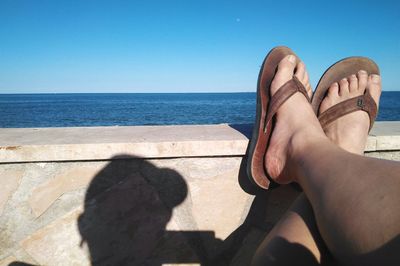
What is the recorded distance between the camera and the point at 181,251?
1109 millimetres

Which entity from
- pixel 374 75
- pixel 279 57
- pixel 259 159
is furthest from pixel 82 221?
pixel 374 75

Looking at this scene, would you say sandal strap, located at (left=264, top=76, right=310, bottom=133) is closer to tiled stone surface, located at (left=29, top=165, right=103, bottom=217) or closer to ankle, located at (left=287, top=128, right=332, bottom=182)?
ankle, located at (left=287, top=128, right=332, bottom=182)

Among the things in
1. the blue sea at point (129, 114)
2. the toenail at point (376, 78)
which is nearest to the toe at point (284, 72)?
the toenail at point (376, 78)

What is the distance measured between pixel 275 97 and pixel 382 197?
82cm

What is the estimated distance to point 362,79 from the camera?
156cm

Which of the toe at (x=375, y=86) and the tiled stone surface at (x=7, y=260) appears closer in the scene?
the tiled stone surface at (x=7, y=260)

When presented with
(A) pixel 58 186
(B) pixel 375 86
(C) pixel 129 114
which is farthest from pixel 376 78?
(C) pixel 129 114

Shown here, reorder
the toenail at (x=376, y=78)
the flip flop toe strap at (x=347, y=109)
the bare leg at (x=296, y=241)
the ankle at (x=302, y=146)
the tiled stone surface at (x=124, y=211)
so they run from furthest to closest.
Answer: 1. the toenail at (x=376, y=78)
2. the flip flop toe strap at (x=347, y=109)
3. the tiled stone surface at (x=124, y=211)
4. the ankle at (x=302, y=146)
5. the bare leg at (x=296, y=241)

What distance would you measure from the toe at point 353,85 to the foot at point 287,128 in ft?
0.94

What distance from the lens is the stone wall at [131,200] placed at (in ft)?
3.33

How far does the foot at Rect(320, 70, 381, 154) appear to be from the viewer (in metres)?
1.18

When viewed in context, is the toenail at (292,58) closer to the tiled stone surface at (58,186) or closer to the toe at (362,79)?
the toe at (362,79)

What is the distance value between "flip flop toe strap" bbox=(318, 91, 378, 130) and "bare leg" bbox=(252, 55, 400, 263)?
1.56 feet

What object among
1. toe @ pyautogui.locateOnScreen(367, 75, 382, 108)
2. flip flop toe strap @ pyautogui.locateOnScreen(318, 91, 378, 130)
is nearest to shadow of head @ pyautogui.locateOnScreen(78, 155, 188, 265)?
flip flop toe strap @ pyautogui.locateOnScreen(318, 91, 378, 130)
